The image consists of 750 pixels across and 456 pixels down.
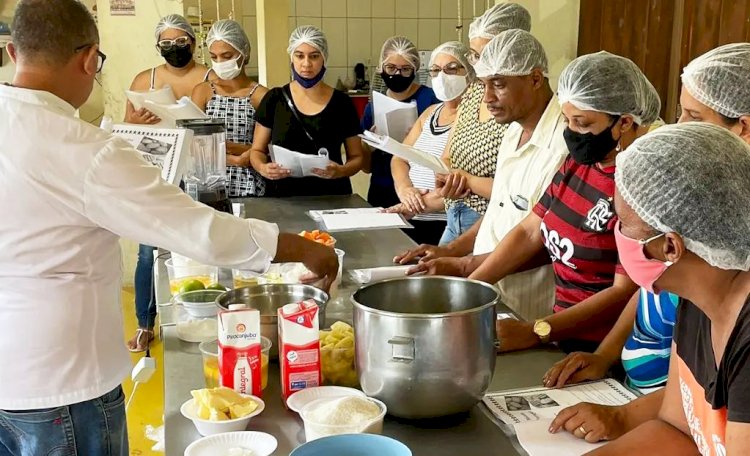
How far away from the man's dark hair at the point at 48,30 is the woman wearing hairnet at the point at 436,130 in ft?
5.59

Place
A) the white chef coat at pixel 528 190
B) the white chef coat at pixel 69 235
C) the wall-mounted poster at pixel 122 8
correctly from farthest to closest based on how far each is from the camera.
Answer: the wall-mounted poster at pixel 122 8, the white chef coat at pixel 528 190, the white chef coat at pixel 69 235

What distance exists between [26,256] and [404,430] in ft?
2.77

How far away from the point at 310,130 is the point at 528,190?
4.81 feet

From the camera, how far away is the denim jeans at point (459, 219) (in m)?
2.81

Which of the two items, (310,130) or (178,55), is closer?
(310,130)

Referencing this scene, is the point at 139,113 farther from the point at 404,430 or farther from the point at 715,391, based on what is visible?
the point at 715,391

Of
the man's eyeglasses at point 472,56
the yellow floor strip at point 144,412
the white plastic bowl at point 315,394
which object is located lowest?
the yellow floor strip at point 144,412

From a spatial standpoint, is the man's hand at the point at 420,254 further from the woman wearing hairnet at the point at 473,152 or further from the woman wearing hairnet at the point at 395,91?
the woman wearing hairnet at the point at 395,91

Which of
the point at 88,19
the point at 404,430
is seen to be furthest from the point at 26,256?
the point at 404,430

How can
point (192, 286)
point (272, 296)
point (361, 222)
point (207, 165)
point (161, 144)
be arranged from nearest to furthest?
point (272, 296) < point (192, 286) < point (161, 144) < point (361, 222) < point (207, 165)

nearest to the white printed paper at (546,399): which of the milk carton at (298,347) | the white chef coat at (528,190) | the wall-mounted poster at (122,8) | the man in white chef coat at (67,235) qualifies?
the milk carton at (298,347)

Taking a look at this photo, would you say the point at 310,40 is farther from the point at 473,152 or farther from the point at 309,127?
the point at 473,152

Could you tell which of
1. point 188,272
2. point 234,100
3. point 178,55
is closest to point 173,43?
point 178,55

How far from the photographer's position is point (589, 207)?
1811 millimetres
